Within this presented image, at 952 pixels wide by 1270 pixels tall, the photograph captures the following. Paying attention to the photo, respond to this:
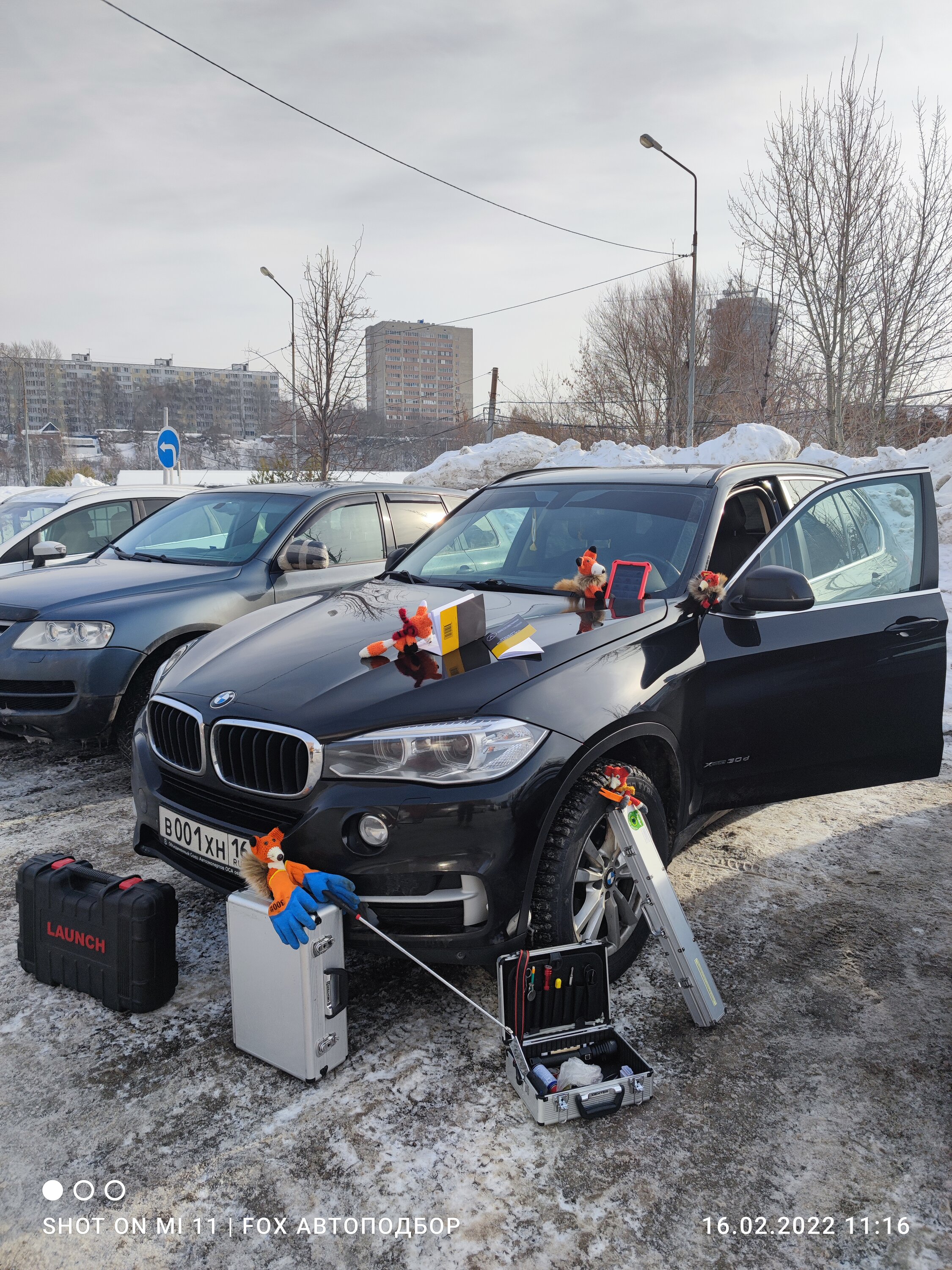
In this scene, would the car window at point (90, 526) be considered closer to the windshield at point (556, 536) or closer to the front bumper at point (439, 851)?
the windshield at point (556, 536)

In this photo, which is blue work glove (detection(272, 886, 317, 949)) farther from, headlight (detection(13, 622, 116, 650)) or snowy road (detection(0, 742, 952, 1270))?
headlight (detection(13, 622, 116, 650))

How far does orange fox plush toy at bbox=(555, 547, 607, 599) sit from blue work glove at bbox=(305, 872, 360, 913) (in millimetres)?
A: 1473

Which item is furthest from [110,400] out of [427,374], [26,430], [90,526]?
[90,526]

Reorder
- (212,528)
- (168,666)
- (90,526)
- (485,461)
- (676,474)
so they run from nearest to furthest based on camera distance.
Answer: (168,666) → (676,474) → (212,528) → (90,526) → (485,461)

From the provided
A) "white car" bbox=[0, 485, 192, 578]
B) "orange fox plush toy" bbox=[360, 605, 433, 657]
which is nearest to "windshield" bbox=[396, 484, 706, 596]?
"orange fox plush toy" bbox=[360, 605, 433, 657]

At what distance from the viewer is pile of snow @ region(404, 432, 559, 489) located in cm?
2330

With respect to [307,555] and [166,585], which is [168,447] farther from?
[307,555]

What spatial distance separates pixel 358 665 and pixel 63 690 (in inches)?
98.9

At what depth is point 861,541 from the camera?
4.30m

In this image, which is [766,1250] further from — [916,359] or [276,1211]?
[916,359]

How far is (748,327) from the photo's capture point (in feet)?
87.9

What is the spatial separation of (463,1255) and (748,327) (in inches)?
1103

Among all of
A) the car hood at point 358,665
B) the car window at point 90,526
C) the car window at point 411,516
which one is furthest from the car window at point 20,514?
the car hood at point 358,665

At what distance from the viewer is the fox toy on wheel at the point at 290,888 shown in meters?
2.52
